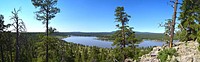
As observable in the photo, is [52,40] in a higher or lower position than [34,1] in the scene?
lower

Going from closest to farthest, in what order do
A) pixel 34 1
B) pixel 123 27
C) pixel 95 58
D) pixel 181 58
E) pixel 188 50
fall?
1. pixel 181 58
2. pixel 188 50
3. pixel 34 1
4. pixel 123 27
5. pixel 95 58

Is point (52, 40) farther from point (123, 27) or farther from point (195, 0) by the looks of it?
point (195, 0)

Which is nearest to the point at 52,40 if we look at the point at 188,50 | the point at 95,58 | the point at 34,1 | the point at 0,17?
the point at 34,1

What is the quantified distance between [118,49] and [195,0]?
11.6 metres

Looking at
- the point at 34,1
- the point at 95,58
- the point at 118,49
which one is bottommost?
the point at 95,58

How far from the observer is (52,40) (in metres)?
22.3

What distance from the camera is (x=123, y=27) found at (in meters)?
32.2

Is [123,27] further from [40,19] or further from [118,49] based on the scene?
[40,19]

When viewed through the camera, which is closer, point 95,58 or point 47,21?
point 47,21

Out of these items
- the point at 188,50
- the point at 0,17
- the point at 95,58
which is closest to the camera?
the point at 188,50

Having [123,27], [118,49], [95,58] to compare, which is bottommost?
[95,58]

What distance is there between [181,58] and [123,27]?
15593 mm

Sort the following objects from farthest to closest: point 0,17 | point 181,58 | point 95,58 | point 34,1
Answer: point 95,58 < point 0,17 < point 34,1 < point 181,58

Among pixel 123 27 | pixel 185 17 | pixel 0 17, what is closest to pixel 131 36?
pixel 123 27
